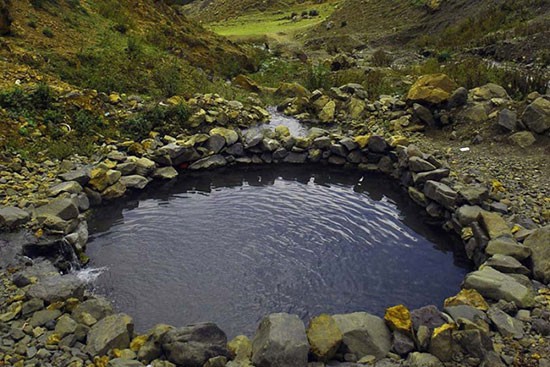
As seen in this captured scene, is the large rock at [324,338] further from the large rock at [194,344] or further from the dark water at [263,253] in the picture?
the dark water at [263,253]

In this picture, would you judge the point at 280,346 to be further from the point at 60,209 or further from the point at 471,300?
the point at 60,209

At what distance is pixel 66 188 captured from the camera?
37.9ft

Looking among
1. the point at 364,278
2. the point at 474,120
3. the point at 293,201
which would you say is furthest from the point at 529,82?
the point at 364,278

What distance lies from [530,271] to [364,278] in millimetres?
2986

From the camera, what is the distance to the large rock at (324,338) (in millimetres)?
6590

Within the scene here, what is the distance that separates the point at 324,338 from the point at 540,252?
15.3 ft

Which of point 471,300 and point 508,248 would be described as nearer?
point 471,300

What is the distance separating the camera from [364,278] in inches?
380

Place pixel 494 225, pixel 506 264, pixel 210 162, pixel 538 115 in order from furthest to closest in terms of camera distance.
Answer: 1. pixel 210 162
2. pixel 538 115
3. pixel 494 225
4. pixel 506 264

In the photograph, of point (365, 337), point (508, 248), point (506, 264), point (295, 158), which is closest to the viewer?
point (365, 337)

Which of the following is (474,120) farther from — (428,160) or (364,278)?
(364,278)

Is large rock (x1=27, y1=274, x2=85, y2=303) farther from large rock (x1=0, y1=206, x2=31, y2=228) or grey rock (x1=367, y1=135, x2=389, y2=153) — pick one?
grey rock (x1=367, y1=135, x2=389, y2=153)

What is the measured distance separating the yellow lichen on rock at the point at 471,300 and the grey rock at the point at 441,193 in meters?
4.56

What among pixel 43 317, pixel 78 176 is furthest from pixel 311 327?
pixel 78 176
